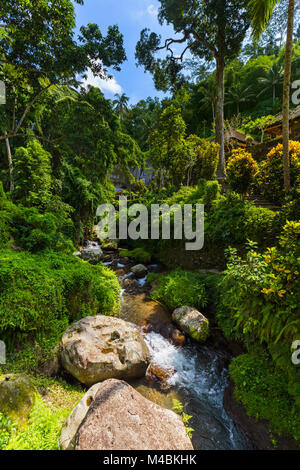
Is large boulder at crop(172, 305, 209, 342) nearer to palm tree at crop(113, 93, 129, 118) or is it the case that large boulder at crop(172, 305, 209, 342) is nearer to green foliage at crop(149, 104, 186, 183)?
green foliage at crop(149, 104, 186, 183)

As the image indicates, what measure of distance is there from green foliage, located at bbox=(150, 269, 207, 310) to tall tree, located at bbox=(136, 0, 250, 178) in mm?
7962

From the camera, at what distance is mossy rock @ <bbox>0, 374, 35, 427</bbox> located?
2.49 metres

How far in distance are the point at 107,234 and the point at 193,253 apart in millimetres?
7702

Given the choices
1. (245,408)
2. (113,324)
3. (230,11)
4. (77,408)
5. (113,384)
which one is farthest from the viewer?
(230,11)

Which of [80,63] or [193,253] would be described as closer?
[80,63]

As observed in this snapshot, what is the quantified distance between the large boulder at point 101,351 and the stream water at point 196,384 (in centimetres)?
43

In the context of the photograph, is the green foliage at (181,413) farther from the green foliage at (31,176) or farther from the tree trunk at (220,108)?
the tree trunk at (220,108)

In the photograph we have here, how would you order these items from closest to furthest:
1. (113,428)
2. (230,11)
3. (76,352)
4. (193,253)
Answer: (113,428) → (76,352) → (193,253) → (230,11)

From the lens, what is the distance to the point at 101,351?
13.0ft

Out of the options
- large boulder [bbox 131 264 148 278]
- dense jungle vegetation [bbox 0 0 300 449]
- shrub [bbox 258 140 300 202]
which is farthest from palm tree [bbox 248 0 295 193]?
large boulder [bbox 131 264 148 278]

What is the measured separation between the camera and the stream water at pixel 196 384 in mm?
3145
